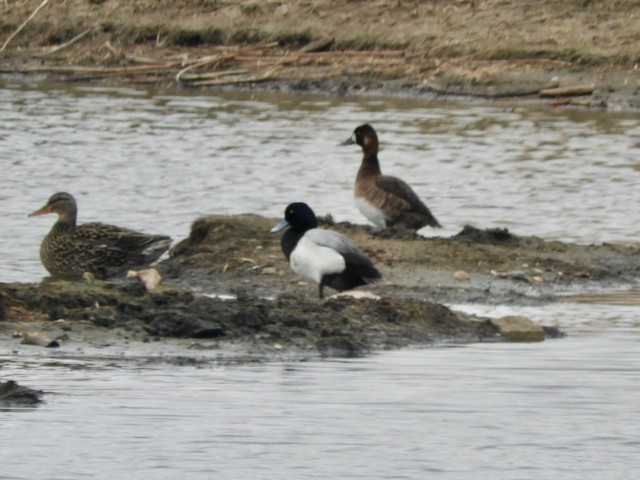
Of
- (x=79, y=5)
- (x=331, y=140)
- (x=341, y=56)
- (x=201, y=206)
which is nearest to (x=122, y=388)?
(x=201, y=206)

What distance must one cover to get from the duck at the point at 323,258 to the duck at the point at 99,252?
2080mm

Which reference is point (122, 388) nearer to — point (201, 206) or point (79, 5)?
point (201, 206)

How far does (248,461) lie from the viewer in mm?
7656

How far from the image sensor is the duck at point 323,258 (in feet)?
37.2

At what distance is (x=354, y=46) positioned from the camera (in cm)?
2867

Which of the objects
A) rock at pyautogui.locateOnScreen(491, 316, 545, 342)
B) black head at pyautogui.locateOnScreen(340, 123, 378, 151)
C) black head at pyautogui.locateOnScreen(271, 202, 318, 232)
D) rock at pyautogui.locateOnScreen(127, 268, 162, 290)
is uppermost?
black head at pyautogui.locateOnScreen(340, 123, 378, 151)

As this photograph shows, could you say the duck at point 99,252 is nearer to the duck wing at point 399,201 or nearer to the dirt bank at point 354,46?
the duck wing at point 399,201

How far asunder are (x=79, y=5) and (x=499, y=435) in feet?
82.8

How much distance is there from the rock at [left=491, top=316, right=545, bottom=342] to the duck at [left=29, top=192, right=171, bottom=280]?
12.0 feet

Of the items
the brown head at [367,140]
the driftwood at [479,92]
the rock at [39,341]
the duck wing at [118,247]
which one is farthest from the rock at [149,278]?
the driftwood at [479,92]

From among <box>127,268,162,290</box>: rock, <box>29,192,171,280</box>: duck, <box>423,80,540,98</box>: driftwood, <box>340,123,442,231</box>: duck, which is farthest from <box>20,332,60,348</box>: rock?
<box>423,80,540,98</box>: driftwood

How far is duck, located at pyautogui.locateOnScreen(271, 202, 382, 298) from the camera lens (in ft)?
37.2

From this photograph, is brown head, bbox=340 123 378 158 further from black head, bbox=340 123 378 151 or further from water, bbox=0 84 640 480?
water, bbox=0 84 640 480

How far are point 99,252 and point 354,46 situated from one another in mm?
15628
